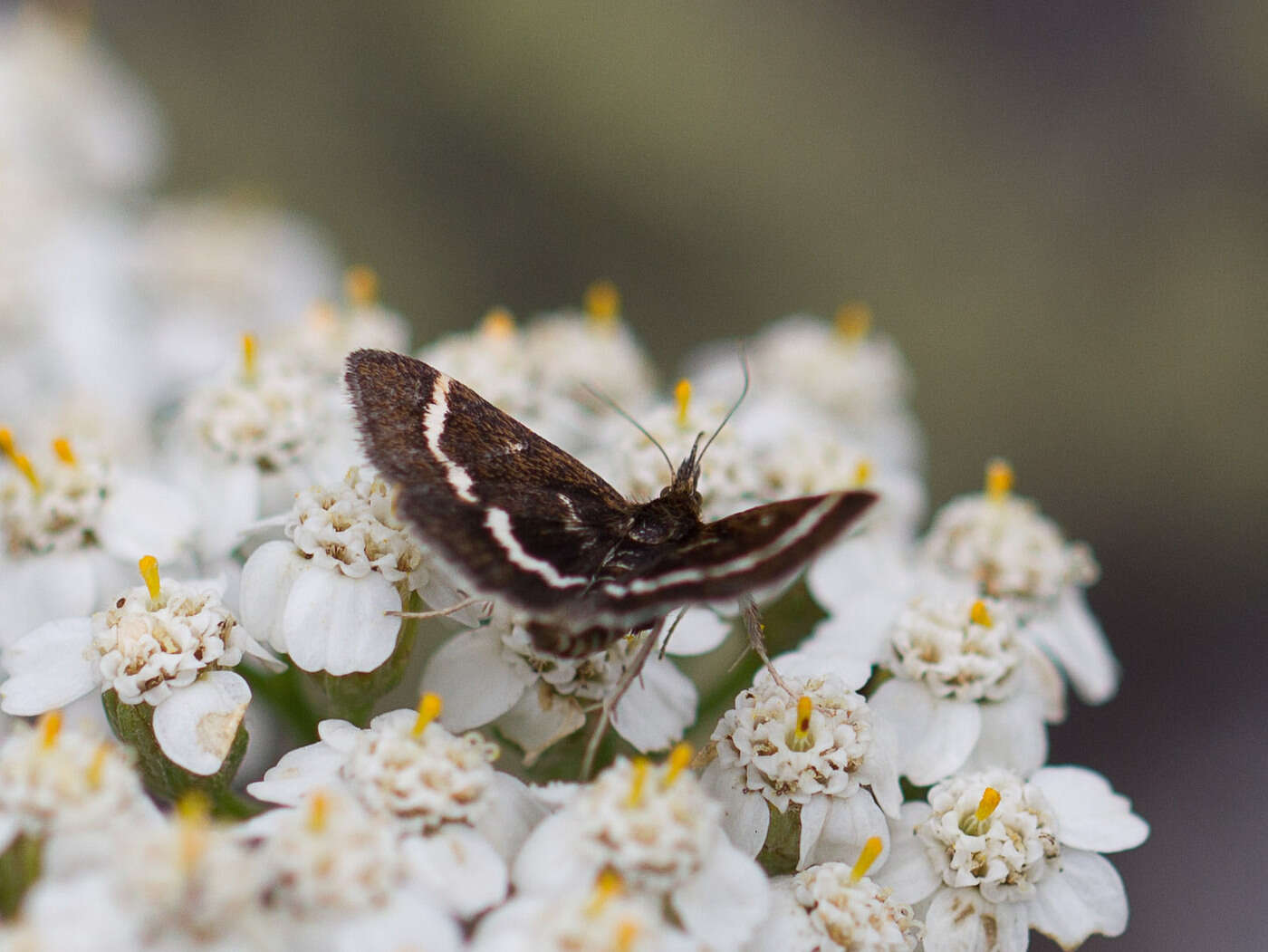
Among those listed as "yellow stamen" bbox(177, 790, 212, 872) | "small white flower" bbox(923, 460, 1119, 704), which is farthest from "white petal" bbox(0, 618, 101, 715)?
"small white flower" bbox(923, 460, 1119, 704)

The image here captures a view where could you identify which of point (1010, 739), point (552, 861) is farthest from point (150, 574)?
point (1010, 739)

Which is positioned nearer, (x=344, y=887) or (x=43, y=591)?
(x=344, y=887)

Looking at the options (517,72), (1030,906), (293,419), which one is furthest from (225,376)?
(517,72)

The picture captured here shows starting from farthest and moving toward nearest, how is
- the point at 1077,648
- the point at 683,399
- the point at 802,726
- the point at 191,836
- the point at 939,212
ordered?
1. the point at 939,212
2. the point at 1077,648
3. the point at 683,399
4. the point at 802,726
5. the point at 191,836

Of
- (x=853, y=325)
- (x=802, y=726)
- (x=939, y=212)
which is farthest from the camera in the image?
(x=939, y=212)

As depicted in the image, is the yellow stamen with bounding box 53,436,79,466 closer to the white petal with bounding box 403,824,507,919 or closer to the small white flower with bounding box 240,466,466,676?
the small white flower with bounding box 240,466,466,676

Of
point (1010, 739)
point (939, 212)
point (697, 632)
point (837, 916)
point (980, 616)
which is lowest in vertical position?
point (837, 916)

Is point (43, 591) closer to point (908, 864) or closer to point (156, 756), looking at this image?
point (156, 756)
